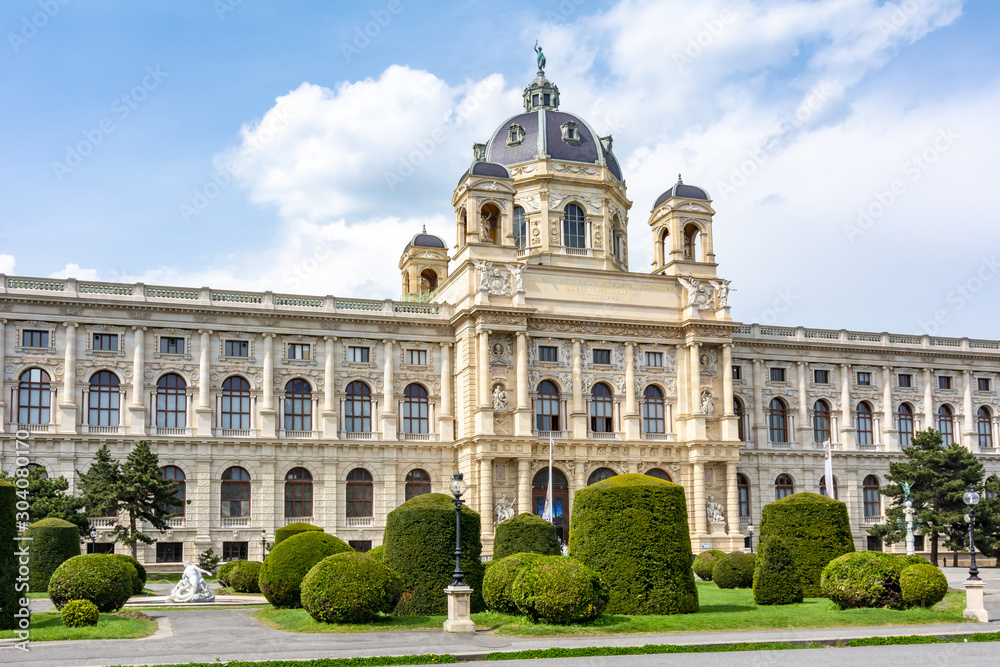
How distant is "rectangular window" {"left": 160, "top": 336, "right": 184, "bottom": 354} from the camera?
193ft

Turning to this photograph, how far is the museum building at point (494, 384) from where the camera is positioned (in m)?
57.4

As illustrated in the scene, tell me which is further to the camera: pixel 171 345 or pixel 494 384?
pixel 494 384

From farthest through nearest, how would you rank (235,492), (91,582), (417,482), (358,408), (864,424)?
1. (864,424)
2. (417,482)
3. (358,408)
4. (235,492)
5. (91,582)

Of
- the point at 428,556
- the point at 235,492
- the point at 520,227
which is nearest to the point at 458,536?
the point at 428,556

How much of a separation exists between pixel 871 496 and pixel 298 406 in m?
40.5

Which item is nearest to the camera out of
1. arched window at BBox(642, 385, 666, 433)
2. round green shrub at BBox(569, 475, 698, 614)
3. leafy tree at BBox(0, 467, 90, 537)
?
round green shrub at BBox(569, 475, 698, 614)

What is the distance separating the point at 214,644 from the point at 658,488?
541 inches

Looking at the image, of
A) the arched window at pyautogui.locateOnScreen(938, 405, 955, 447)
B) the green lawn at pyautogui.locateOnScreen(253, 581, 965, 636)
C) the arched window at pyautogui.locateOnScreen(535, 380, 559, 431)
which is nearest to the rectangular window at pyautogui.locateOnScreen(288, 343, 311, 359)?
the arched window at pyautogui.locateOnScreen(535, 380, 559, 431)

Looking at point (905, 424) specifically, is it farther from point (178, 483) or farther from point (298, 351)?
point (178, 483)

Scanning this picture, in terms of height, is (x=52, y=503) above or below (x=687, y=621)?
above

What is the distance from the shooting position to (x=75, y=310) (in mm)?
57031

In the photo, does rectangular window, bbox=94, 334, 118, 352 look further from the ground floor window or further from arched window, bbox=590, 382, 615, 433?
arched window, bbox=590, 382, 615, 433

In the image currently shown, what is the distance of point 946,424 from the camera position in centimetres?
7456

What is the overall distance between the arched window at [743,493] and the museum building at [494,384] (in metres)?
0.19
